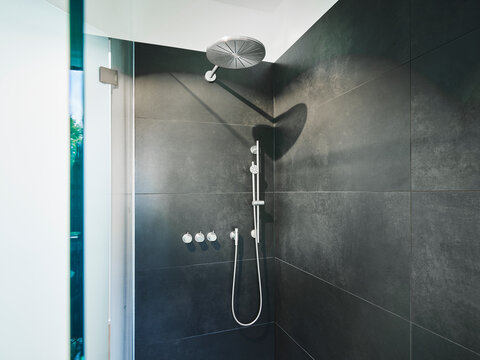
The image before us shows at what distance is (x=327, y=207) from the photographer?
55.1 inches

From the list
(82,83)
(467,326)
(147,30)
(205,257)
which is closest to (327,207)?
(467,326)

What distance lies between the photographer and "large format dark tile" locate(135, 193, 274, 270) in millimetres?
1704

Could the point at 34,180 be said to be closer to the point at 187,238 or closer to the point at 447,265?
the point at 187,238

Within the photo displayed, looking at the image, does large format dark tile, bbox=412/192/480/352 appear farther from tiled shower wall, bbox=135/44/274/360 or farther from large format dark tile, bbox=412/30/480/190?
tiled shower wall, bbox=135/44/274/360

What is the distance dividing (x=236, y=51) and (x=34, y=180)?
1.06m

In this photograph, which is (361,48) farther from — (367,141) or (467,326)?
(467,326)

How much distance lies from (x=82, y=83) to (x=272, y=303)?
1.81m

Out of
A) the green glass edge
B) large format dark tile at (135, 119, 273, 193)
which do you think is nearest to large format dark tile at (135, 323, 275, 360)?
large format dark tile at (135, 119, 273, 193)

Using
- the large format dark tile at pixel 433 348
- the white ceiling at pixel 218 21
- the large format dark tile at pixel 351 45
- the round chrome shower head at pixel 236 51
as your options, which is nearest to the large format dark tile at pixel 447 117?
the large format dark tile at pixel 351 45

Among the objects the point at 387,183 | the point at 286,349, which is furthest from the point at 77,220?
the point at 286,349

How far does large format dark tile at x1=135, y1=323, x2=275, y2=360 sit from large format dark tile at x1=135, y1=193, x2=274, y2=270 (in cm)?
50

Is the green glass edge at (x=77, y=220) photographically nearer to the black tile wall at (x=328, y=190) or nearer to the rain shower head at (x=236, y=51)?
the rain shower head at (x=236, y=51)

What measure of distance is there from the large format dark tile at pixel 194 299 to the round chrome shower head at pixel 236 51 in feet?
4.19

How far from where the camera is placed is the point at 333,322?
4.42 ft
